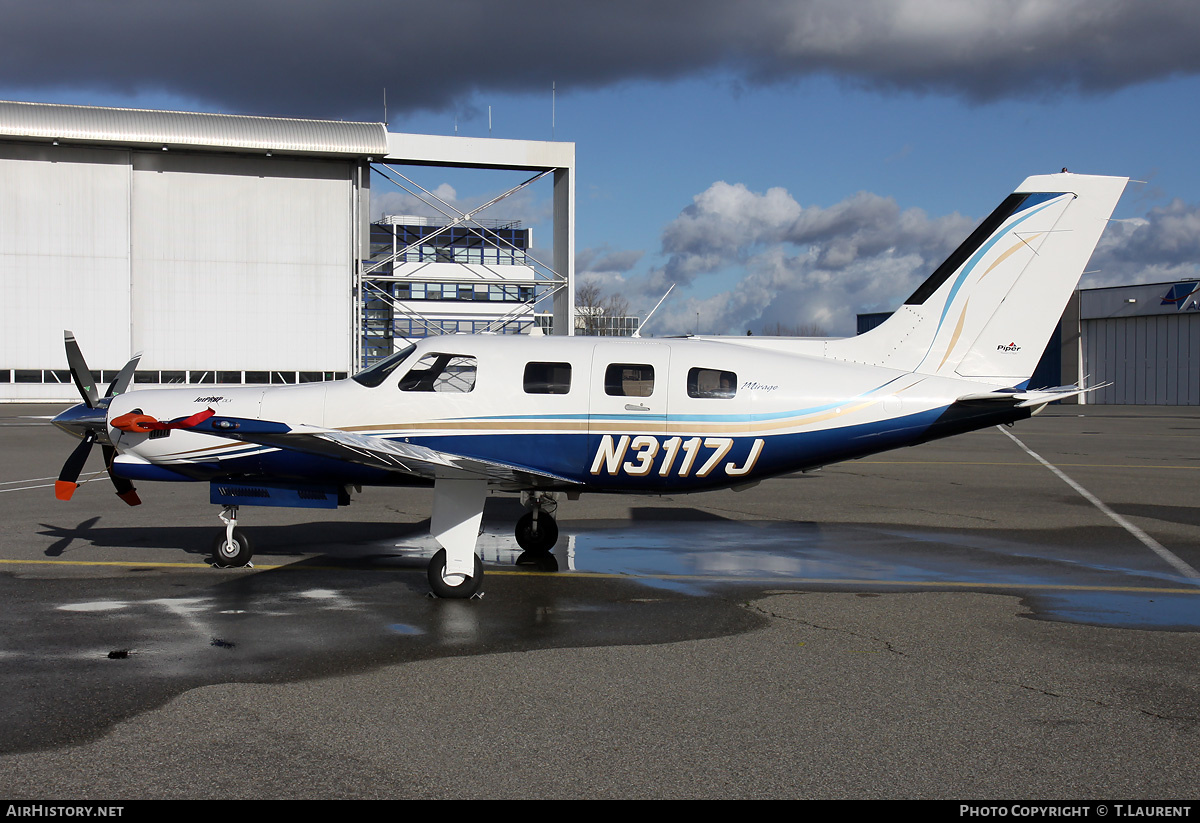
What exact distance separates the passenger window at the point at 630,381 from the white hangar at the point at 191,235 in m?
40.8

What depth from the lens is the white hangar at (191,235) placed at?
159ft

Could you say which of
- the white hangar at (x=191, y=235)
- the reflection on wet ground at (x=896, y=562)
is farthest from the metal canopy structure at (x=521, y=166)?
the reflection on wet ground at (x=896, y=562)

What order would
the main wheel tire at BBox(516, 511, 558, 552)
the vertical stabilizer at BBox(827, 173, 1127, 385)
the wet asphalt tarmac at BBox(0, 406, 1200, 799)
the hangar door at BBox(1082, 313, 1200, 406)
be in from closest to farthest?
the wet asphalt tarmac at BBox(0, 406, 1200, 799) → the vertical stabilizer at BBox(827, 173, 1127, 385) → the main wheel tire at BBox(516, 511, 558, 552) → the hangar door at BBox(1082, 313, 1200, 406)

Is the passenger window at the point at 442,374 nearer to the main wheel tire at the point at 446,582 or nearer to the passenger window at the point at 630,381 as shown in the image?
the passenger window at the point at 630,381

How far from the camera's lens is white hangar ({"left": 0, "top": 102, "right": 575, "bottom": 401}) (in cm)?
4834

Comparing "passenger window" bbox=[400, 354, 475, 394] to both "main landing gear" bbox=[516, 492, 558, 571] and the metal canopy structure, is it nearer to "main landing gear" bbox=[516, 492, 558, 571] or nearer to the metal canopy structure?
"main landing gear" bbox=[516, 492, 558, 571]

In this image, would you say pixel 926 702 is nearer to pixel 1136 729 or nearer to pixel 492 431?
pixel 1136 729

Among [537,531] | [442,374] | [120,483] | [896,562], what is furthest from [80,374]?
[896,562]

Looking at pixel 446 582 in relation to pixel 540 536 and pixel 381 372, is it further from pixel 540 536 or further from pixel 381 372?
pixel 381 372

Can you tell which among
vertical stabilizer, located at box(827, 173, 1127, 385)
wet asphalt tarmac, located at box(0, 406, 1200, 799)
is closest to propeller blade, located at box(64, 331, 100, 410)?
wet asphalt tarmac, located at box(0, 406, 1200, 799)

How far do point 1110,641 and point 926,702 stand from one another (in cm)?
259

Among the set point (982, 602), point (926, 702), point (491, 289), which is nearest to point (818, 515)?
point (982, 602)

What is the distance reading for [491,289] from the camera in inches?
3484

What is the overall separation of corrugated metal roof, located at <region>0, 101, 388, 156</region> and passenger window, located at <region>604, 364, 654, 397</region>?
140 feet
